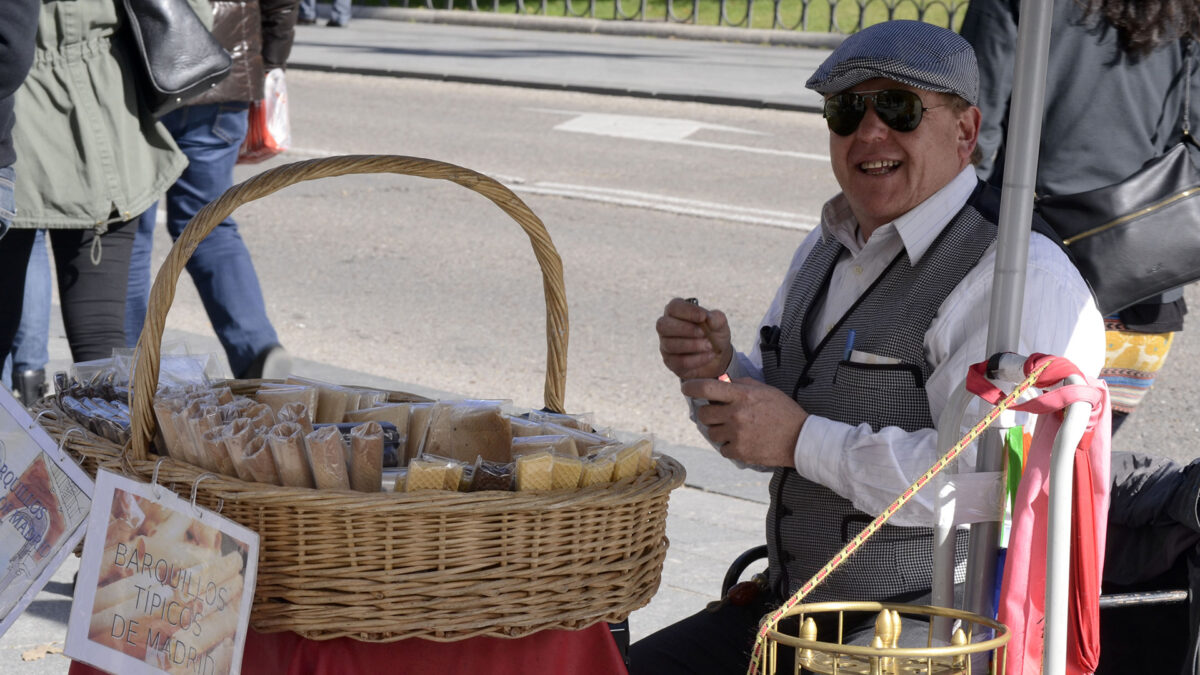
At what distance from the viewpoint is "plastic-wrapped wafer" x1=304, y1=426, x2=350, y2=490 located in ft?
5.67

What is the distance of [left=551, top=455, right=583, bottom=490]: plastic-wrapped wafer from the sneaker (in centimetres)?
277

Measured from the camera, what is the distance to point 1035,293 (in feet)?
6.61

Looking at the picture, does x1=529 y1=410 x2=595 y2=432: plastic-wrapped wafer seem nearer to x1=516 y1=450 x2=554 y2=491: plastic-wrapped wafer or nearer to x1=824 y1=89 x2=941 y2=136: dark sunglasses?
x1=516 y1=450 x2=554 y2=491: plastic-wrapped wafer

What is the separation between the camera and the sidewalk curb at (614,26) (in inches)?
678

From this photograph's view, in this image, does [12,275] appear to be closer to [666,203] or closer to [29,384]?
[29,384]

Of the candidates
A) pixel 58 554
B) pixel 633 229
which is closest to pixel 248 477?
pixel 58 554

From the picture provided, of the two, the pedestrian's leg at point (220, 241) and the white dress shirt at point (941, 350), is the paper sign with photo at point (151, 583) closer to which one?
the white dress shirt at point (941, 350)

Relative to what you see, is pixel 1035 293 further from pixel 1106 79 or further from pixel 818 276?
pixel 1106 79

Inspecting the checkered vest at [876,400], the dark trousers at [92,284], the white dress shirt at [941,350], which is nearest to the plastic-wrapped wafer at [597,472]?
the white dress shirt at [941,350]

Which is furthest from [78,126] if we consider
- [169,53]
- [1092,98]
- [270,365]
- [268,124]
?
[1092,98]

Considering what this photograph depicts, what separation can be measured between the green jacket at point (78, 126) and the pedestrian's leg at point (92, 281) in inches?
3.3

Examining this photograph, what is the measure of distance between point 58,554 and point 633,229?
20.0 ft

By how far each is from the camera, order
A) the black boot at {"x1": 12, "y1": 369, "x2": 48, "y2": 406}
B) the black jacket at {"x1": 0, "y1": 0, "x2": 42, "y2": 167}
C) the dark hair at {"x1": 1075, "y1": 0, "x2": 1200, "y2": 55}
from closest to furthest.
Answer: the black jacket at {"x1": 0, "y1": 0, "x2": 42, "y2": 167} → the dark hair at {"x1": 1075, "y1": 0, "x2": 1200, "y2": 55} → the black boot at {"x1": 12, "y1": 369, "x2": 48, "y2": 406}

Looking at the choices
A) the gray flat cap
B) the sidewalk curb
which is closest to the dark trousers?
the gray flat cap
